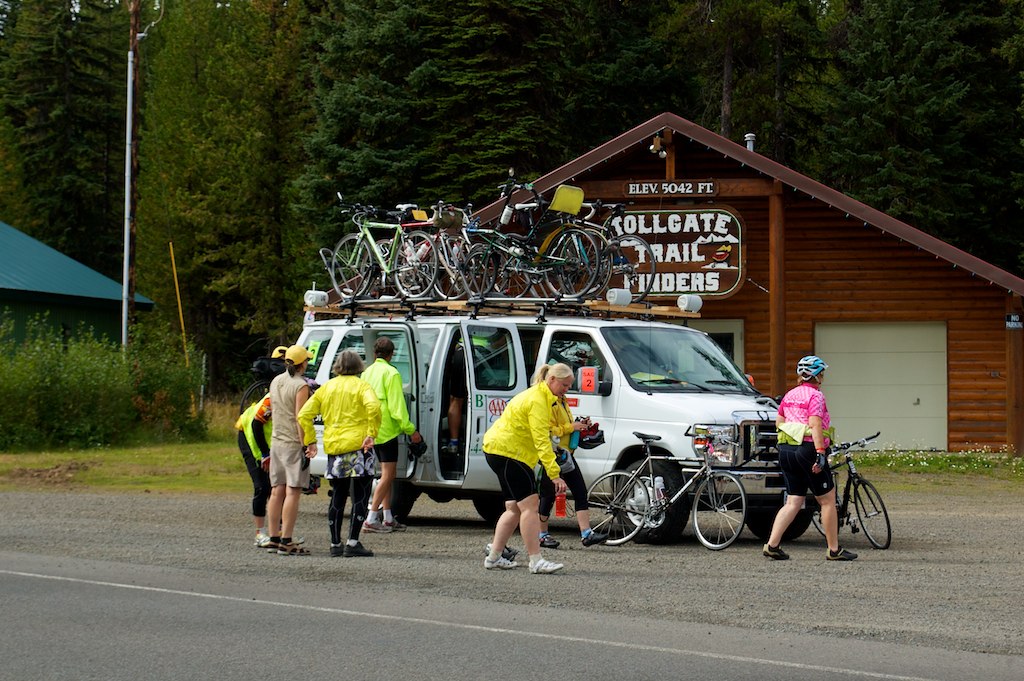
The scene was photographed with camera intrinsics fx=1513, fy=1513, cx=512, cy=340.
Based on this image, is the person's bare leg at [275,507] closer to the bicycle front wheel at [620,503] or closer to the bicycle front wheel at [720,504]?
the bicycle front wheel at [620,503]

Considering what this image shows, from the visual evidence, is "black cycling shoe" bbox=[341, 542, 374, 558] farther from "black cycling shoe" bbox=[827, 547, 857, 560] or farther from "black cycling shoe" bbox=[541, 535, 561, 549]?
"black cycling shoe" bbox=[827, 547, 857, 560]

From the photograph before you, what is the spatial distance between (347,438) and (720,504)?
3.55m

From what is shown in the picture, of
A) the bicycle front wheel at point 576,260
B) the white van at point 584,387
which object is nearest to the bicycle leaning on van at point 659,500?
the white van at point 584,387

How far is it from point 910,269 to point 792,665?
67.4 ft

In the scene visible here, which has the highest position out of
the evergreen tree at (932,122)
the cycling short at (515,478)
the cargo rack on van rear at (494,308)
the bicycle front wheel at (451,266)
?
the evergreen tree at (932,122)

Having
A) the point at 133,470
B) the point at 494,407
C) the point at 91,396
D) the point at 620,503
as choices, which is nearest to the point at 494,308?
the point at 494,407

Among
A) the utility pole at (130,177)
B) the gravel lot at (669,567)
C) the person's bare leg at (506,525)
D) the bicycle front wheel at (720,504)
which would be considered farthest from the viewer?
the utility pole at (130,177)

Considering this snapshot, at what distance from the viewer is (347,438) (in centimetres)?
1327

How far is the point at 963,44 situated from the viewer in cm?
4472

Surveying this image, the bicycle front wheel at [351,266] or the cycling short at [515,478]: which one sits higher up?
the bicycle front wheel at [351,266]

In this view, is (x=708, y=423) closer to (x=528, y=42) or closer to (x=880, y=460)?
(x=880, y=460)

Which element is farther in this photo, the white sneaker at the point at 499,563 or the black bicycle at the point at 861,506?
the black bicycle at the point at 861,506

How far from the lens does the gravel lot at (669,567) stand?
1020 cm

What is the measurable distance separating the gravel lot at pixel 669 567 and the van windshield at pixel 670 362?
5.29 ft
